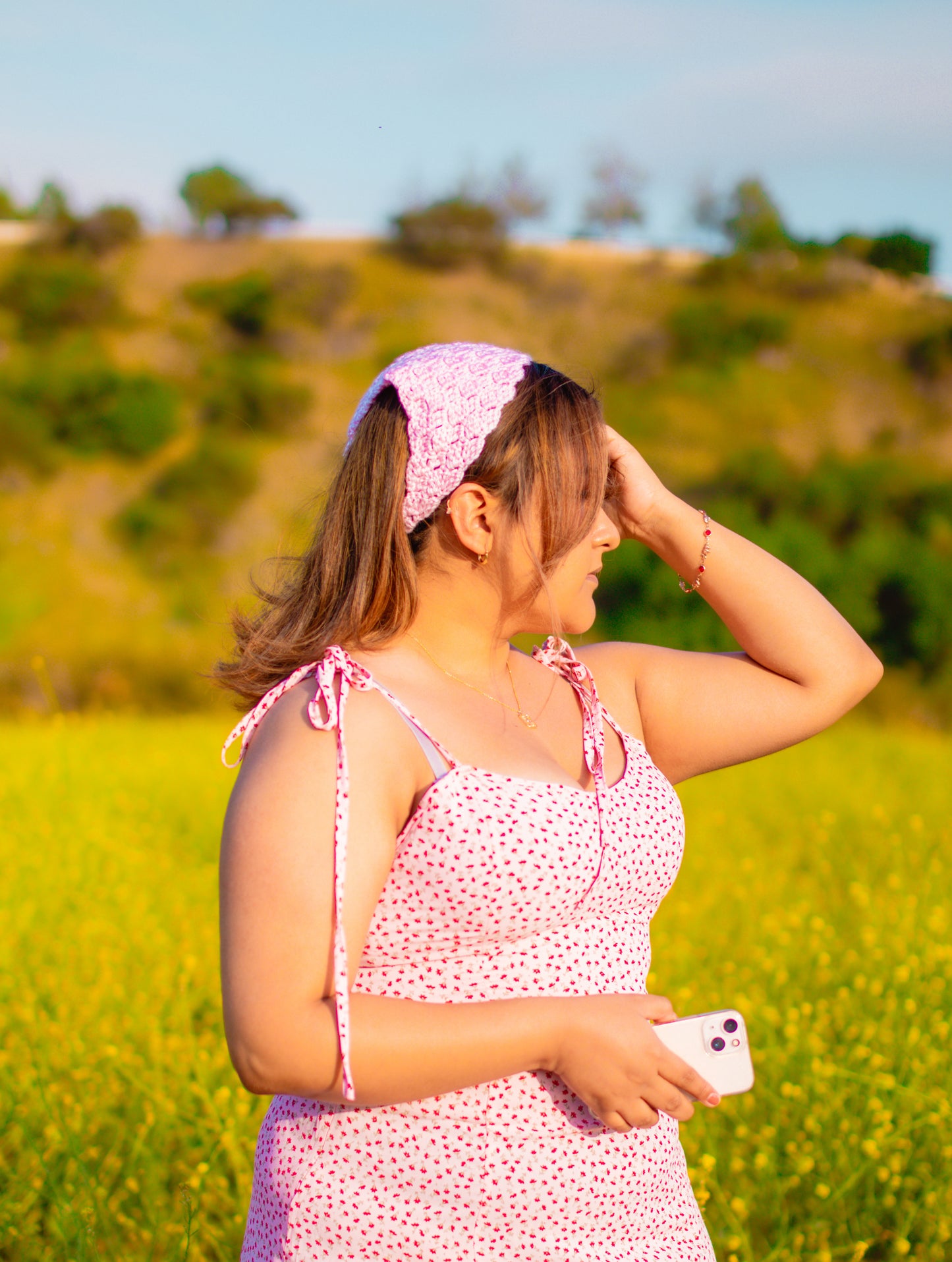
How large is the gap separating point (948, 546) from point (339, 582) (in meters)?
20.2

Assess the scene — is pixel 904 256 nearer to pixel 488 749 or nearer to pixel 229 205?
pixel 229 205

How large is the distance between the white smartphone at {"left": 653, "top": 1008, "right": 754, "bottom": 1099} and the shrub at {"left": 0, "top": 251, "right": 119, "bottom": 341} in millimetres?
30725

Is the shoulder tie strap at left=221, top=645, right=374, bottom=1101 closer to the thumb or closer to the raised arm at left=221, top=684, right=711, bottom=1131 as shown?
the raised arm at left=221, top=684, right=711, bottom=1131

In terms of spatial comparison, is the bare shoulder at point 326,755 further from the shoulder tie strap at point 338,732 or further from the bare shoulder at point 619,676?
the bare shoulder at point 619,676

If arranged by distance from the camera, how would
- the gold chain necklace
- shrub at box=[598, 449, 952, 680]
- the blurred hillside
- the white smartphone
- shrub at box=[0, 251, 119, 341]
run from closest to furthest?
the white smartphone < the gold chain necklace < shrub at box=[598, 449, 952, 680] < the blurred hillside < shrub at box=[0, 251, 119, 341]

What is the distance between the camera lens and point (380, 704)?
1.30m

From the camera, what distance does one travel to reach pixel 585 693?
1.68 metres

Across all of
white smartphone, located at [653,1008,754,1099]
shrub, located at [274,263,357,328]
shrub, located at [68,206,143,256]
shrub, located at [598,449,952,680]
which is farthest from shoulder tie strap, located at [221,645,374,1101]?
shrub, located at [68,206,143,256]

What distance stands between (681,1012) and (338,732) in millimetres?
2378

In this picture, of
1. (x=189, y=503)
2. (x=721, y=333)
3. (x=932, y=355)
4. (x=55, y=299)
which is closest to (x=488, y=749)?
(x=189, y=503)

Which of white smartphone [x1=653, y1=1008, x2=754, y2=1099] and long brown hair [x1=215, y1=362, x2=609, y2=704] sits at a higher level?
long brown hair [x1=215, y1=362, x2=609, y2=704]

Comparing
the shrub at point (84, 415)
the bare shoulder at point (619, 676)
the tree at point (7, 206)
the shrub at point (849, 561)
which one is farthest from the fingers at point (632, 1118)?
the tree at point (7, 206)

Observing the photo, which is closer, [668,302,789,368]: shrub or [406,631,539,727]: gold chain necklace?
[406,631,539,727]: gold chain necklace

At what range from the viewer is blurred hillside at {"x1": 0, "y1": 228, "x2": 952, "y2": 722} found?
18.0 metres
